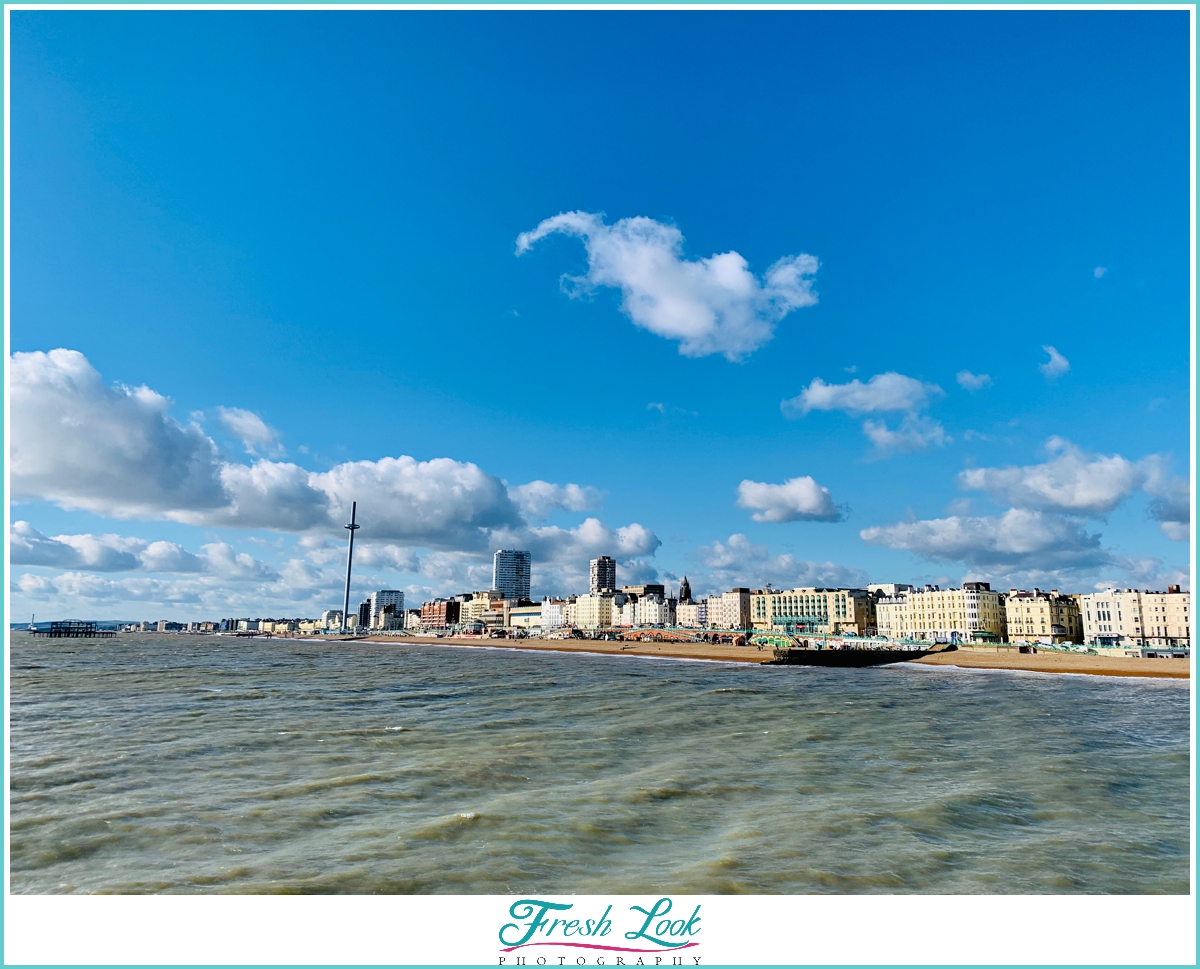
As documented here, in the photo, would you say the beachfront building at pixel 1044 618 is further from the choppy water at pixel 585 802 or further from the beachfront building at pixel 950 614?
the choppy water at pixel 585 802

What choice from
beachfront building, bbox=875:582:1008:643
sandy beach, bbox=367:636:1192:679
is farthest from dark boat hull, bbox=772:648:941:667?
beachfront building, bbox=875:582:1008:643

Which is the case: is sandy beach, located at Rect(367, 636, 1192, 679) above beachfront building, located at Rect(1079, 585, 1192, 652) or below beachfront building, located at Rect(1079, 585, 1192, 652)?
below

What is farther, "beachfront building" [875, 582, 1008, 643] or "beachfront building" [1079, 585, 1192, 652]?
"beachfront building" [875, 582, 1008, 643]

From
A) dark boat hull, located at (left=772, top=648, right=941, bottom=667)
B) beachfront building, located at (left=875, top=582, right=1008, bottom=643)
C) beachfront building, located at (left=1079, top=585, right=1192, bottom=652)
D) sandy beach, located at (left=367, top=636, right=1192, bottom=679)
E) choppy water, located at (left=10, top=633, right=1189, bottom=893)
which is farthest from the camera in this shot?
beachfront building, located at (left=875, top=582, right=1008, bottom=643)

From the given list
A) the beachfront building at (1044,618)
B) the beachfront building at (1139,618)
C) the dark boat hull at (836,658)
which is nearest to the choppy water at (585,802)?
the dark boat hull at (836,658)

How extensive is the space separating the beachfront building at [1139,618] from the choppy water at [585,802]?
127 m

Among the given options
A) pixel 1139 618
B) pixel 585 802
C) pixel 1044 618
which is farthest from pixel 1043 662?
pixel 585 802

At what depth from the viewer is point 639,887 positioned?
380 inches

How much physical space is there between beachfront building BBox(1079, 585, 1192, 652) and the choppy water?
127 m

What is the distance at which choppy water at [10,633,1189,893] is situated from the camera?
10.2 meters

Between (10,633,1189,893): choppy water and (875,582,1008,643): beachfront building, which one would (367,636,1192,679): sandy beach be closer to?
(875,582,1008,643): beachfront building

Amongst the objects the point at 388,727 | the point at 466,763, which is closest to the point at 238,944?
→ the point at 466,763

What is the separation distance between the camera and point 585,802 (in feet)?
46.5

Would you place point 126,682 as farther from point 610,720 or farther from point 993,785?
point 993,785
